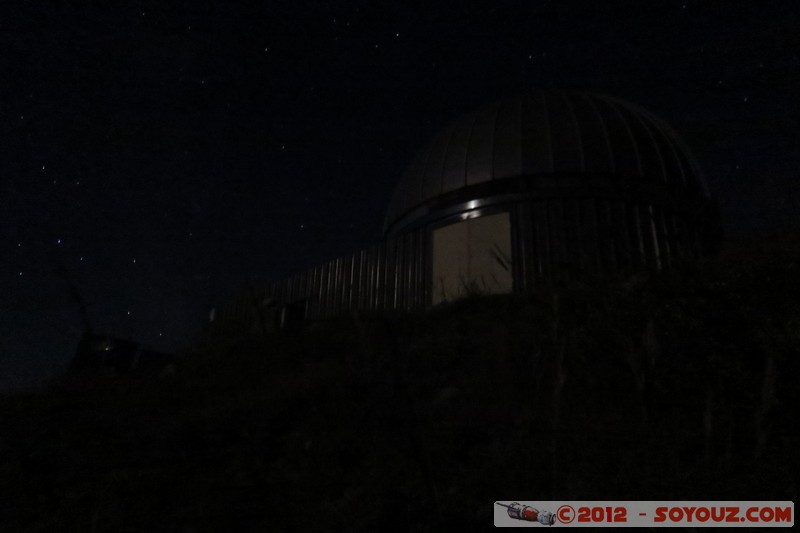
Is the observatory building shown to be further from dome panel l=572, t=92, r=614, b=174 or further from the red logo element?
the red logo element

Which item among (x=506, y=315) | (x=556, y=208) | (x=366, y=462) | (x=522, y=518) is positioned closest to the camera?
(x=522, y=518)

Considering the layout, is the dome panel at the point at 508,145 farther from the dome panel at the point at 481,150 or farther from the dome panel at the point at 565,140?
the dome panel at the point at 565,140

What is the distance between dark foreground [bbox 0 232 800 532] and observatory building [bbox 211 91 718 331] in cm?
304

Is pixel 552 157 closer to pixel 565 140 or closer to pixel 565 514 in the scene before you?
pixel 565 140

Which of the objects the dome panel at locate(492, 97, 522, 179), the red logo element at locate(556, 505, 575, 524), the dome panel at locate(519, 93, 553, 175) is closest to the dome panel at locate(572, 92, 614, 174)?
the dome panel at locate(519, 93, 553, 175)

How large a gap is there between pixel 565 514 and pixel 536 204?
7873mm

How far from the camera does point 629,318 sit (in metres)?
5.29

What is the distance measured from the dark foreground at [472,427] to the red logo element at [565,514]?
0.24 meters

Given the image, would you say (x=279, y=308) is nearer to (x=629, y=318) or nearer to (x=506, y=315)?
(x=506, y=315)

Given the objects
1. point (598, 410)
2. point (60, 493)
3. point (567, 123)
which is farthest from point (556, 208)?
point (60, 493)

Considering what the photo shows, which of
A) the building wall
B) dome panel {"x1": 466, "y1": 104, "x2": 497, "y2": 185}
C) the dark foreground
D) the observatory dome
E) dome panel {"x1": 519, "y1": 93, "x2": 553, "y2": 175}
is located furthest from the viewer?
dome panel {"x1": 466, "y1": 104, "x2": 497, "y2": 185}

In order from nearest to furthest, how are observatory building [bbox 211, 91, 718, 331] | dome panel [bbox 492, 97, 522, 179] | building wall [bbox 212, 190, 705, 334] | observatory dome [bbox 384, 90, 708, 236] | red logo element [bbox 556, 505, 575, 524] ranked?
1. red logo element [bbox 556, 505, 575, 524]
2. building wall [bbox 212, 190, 705, 334]
3. observatory building [bbox 211, 91, 718, 331]
4. observatory dome [bbox 384, 90, 708, 236]
5. dome panel [bbox 492, 97, 522, 179]

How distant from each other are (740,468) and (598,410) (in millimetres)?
1139

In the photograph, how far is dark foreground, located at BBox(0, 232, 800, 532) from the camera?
3.30m
